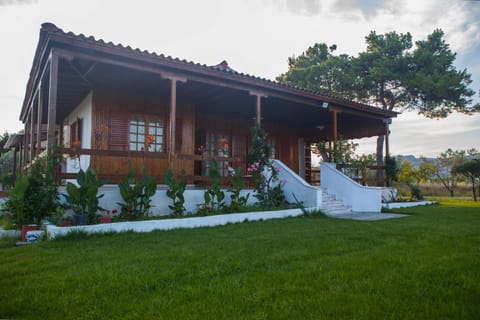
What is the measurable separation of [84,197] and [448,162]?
30.5m

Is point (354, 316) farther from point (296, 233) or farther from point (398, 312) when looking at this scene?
point (296, 233)

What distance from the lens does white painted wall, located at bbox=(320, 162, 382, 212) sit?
9633 mm

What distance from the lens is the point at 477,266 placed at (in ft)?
10.5

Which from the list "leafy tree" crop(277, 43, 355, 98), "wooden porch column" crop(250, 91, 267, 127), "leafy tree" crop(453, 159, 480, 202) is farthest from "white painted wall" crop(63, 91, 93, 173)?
"leafy tree" crop(453, 159, 480, 202)

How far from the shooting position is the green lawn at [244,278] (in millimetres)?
2271

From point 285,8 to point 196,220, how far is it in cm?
578

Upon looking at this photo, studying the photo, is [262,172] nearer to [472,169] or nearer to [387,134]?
[387,134]

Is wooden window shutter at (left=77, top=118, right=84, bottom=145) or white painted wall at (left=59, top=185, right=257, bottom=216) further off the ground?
wooden window shutter at (left=77, top=118, right=84, bottom=145)

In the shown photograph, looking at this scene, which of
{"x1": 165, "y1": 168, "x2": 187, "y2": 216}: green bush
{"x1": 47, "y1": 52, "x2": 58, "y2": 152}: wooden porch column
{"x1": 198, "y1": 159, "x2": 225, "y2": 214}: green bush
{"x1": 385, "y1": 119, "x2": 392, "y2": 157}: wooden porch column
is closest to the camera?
{"x1": 47, "y1": 52, "x2": 58, "y2": 152}: wooden porch column

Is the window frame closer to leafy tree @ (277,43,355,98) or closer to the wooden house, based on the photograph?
the wooden house

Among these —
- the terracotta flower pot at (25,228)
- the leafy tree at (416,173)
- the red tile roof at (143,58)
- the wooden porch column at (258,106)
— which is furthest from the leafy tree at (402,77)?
the terracotta flower pot at (25,228)

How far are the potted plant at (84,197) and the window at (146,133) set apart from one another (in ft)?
11.9

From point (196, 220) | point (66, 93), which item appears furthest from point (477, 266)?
point (66, 93)

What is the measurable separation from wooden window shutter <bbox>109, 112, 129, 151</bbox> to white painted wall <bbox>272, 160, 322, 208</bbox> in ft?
14.2
